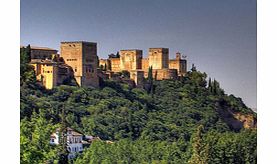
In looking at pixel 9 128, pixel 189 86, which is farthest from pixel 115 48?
pixel 9 128

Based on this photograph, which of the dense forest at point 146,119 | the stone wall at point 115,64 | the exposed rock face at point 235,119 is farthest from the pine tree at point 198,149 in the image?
the stone wall at point 115,64

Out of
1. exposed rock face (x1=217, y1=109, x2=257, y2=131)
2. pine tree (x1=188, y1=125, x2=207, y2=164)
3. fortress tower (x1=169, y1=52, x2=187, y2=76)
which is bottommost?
pine tree (x1=188, y1=125, x2=207, y2=164)

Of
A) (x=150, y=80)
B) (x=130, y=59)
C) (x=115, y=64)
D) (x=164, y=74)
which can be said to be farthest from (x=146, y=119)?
(x=130, y=59)

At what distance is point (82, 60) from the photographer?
7.43 metres

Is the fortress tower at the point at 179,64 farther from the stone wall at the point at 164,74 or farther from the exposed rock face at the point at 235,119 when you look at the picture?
the exposed rock face at the point at 235,119

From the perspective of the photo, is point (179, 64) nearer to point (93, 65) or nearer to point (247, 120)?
point (247, 120)

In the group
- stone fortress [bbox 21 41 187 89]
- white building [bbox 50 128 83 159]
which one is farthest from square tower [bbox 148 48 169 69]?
white building [bbox 50 128 83 159]

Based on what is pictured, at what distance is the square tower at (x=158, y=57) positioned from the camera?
21.2ft

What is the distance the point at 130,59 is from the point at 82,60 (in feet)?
2.59

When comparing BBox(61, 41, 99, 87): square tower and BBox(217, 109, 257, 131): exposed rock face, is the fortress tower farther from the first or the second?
BBox(61, 41, 99, 87): square tower

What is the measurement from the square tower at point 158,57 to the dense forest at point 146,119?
0.69ft

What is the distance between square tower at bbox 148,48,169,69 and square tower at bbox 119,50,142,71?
0.11m

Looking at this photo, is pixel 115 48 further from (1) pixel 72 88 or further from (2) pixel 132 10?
(1) pixel 72 88

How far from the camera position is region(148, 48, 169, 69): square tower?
21.2 feet
